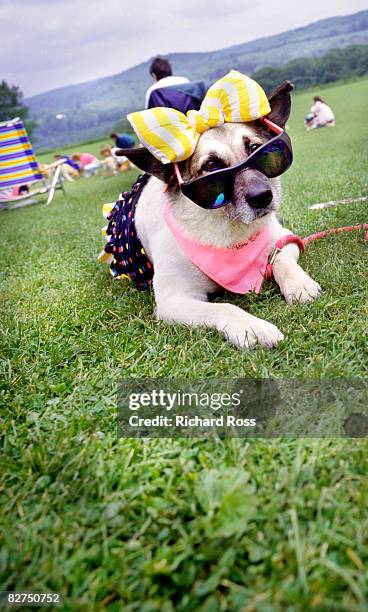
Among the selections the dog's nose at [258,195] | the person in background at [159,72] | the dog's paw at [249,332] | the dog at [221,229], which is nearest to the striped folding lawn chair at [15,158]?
the person in background at [159,72]

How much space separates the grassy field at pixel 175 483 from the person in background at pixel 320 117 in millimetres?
12632

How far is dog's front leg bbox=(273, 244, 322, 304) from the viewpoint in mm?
2020

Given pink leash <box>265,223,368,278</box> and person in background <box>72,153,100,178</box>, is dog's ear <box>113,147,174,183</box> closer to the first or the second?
pink leash <box>265,223,368,278</box>

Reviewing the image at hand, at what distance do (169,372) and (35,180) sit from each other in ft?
26.6

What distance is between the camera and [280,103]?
6.93 ft

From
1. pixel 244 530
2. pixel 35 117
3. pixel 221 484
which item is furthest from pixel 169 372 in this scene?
pixel 35 117

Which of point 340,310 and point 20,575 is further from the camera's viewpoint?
point 340,310

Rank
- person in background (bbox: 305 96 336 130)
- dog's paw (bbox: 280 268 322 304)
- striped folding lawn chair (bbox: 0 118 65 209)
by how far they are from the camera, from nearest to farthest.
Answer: dog's paw (bbox: 280 268 322 304), striped folding lawn chair (bbox: 0 118 65 209), person in background (bbox: 305 96 336 130)

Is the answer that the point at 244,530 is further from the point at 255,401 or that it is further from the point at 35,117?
the point at 35,117

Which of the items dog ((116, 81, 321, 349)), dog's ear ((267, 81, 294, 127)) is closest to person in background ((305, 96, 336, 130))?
dog's ear ((267, 81, 294, 127))

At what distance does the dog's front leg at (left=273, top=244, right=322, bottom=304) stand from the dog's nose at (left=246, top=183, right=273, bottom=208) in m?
0.38

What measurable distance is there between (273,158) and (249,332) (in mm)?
804

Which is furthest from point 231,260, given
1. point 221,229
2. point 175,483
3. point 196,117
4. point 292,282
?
point 175,483

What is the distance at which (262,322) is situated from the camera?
178 centimetres
